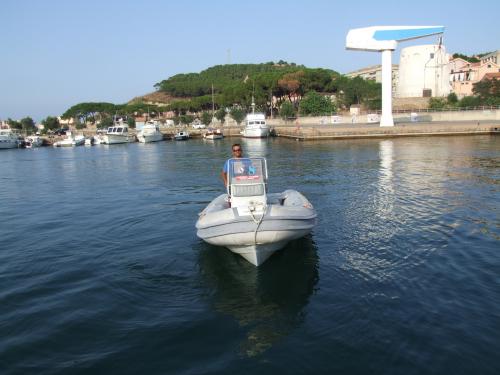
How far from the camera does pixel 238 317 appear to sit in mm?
7500

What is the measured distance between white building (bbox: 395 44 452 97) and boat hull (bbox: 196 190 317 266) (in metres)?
100

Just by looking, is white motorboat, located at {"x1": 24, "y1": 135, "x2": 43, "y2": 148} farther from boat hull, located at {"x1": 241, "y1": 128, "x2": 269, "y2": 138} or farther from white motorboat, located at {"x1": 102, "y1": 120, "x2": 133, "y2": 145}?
boat hull, located at {"x1": 241, "y1": 128, "x2": 269, "y2": 138}

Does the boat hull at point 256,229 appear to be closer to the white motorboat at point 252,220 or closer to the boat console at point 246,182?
the white motorboat at point 252,220

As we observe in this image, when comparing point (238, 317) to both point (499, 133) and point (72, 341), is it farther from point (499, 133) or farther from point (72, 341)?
point (499, 133)

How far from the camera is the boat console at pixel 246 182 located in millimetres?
9891

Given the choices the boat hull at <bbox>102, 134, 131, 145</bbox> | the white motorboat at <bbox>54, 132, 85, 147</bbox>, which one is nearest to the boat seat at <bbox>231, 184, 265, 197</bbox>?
the boat hull at <bbox>102, 134, 131, 145</bbox>

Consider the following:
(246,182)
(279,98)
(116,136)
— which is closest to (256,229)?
(246,182)

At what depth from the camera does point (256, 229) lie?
8766 millimetres

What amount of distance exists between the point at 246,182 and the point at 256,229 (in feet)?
5.21

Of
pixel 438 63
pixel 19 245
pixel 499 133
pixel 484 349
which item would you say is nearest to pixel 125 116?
pixel 438 63

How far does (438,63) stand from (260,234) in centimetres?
10281

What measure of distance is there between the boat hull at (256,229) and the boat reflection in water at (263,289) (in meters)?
0.50

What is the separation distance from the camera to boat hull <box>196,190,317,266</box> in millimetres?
8859

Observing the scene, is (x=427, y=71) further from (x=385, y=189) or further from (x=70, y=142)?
(x=385, y=189)
